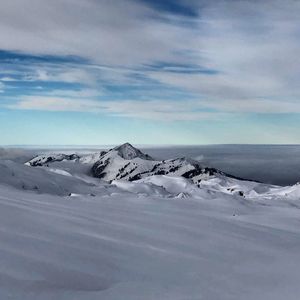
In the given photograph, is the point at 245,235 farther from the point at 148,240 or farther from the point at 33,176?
the point at 33,176

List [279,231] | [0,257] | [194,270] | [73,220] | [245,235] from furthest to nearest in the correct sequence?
[279,231] < [245,235] < [73,220] < [194,270] < [0,257]

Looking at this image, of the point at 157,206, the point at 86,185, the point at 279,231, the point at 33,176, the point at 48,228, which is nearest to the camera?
the point at 48,228

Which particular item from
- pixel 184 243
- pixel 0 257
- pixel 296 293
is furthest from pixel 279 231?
pixel 0 257

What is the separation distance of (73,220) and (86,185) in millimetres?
46524

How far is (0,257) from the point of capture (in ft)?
16.7

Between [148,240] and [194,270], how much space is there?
4.82ft

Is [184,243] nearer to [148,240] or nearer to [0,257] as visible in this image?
[148,240]

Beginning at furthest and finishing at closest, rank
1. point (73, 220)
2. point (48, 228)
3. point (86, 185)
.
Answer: point (86, 185) → point (73, 220) → point (48, 228)

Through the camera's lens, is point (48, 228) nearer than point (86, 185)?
Yes

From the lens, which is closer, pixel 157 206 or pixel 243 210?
pixel 157 206

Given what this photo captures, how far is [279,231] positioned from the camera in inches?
388

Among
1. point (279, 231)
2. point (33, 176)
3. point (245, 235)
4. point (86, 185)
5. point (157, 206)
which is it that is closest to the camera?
point (245, 235)

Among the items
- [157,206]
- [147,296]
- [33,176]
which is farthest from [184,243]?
[33,176]

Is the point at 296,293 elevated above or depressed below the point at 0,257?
below
